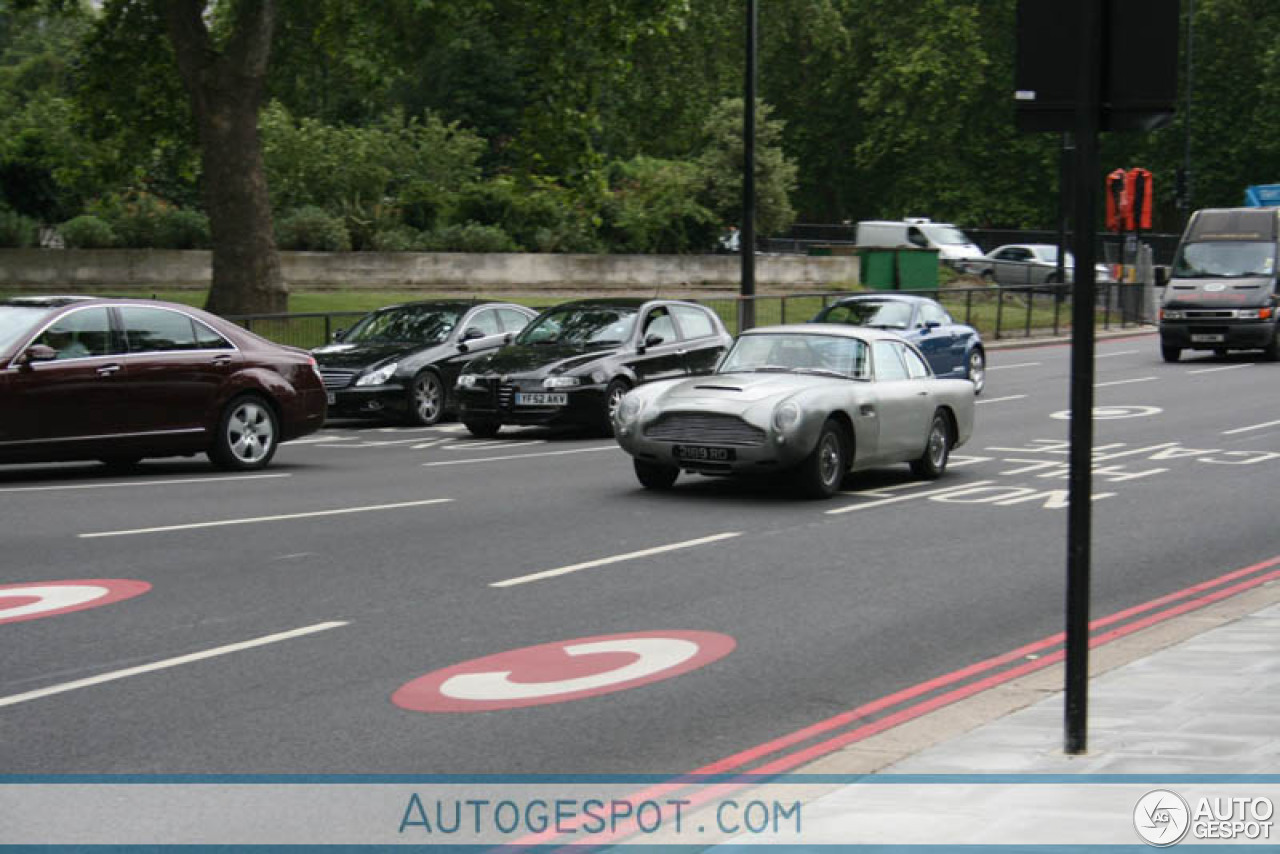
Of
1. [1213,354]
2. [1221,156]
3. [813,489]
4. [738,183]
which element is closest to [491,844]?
[813,489]

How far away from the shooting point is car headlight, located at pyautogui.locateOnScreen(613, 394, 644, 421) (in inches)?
560

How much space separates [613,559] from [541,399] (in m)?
8.89

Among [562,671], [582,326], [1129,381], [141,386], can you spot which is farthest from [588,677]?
Answer: [1129,381]

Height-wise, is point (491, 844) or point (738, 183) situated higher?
point (738, 183)

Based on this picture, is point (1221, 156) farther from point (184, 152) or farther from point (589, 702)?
point (589, 702)

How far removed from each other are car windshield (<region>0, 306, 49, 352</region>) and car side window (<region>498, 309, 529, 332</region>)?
9555 mm

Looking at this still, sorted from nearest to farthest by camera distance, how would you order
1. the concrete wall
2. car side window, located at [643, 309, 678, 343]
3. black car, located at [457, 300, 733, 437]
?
1. black car, located at [457, 300, 733, 437]
2. car side window, located at [643, 309, 678, 343]
3. the concrete wall

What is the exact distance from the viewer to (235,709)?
6949mm

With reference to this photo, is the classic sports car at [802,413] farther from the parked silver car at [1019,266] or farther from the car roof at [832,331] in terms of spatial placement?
the parked silver car at [1019,266]

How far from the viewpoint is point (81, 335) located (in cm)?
1495

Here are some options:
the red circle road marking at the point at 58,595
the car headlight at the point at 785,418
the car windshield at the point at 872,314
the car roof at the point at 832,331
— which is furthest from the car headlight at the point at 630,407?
the car windshield at the point at 872,314

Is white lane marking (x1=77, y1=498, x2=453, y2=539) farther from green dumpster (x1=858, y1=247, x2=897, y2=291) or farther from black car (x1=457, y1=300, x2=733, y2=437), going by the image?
green dumpster (x1=858, y1=247, x2=897, y2=291)

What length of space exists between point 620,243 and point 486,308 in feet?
70.6

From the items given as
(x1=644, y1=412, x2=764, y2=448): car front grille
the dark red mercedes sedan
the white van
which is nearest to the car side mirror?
the dark red mercedes sedan
